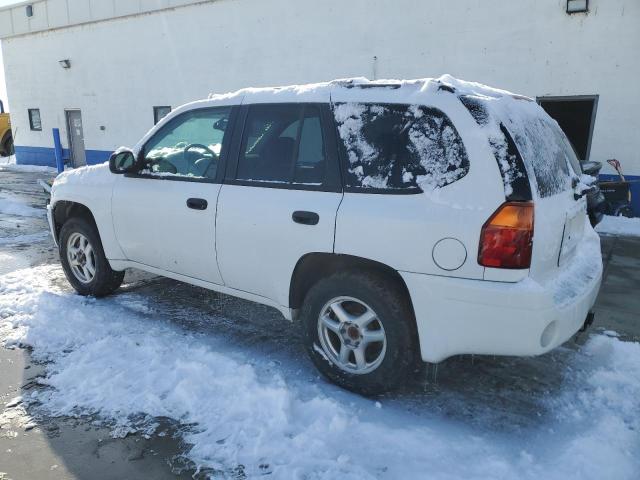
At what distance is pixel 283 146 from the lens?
330cm

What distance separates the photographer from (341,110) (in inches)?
119

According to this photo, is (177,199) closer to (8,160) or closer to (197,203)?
(197,203)

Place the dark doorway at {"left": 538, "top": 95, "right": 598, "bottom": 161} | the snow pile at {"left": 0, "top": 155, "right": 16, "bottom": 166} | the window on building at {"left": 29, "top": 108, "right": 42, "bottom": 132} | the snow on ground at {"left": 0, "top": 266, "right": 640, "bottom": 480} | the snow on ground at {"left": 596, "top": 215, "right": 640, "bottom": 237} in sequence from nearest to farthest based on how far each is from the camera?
the snow on ground at {"left": 0, "top": 266, "right": 640, "bottom": 480}
the snow on ground at {"left": 596, "top": 215, "right": 640, "bottom": 237}
the dark doorway at {"left": 538, "top": 95, "right": 598, "bottom": 161}
the window on building at {"left": 29, "top": 108, "right": 42, "bottom": 132}
the snow pile at {"left": 0, "top": 155, "right": 16, "bottom": 166}

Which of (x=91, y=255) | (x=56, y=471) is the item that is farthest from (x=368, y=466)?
(x=91, y=255)

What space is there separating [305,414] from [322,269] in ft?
2.94

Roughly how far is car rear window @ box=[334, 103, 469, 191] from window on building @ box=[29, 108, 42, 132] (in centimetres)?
1986

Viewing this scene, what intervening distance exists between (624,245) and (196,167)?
6.45m

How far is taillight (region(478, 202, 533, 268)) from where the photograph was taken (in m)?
2.48

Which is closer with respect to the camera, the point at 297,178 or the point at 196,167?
the point at 297,178

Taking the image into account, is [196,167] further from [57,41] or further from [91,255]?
[57,41]

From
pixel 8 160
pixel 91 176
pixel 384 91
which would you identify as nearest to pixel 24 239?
pixel 91 176

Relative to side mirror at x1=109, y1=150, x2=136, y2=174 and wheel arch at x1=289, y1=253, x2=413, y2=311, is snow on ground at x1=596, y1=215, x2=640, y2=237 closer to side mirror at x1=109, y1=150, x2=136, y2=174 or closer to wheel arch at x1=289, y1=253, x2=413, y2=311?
wheel arch at x1=289, y1=253, x2=413, y2=311

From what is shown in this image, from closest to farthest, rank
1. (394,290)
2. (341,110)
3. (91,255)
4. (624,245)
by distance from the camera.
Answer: (394,290)
(341,110)
(91,255)
(624,245)

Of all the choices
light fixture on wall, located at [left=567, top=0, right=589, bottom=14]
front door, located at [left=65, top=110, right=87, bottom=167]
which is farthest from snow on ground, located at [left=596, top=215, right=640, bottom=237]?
front door, located at [left=65, top=110, right=87, bottom=167]
